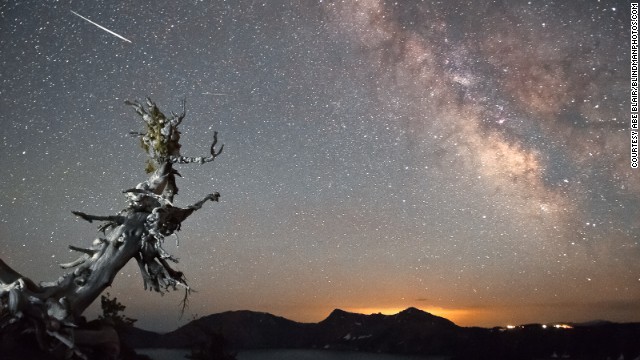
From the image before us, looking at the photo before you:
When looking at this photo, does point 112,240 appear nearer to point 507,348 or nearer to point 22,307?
point 22,307

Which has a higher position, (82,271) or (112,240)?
(112,240)

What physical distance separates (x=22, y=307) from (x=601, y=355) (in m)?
208

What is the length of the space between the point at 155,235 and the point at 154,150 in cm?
327

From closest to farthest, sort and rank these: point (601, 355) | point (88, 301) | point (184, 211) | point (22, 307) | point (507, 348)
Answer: point (22, 307), point (88, 301), point (184, 211), point (601, 355), point (507, 348)

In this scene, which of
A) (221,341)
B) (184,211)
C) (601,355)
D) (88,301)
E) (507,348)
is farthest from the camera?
(507,348)

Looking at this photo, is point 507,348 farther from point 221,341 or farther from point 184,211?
point 184,211

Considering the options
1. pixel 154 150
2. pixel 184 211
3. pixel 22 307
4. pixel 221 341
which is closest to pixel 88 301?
pixel 22 307

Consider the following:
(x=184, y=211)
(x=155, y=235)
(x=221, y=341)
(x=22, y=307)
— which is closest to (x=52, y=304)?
(x=22, y=307)

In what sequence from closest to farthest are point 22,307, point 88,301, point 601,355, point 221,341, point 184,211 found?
point 22,307
point 88,301
point 184,211
point 221,341
point 601,355

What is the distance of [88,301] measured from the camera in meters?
14.7

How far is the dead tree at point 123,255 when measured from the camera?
1345 centimetres

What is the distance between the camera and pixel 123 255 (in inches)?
607

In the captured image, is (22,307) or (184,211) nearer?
(22,307)

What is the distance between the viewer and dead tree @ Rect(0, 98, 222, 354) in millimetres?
13453
